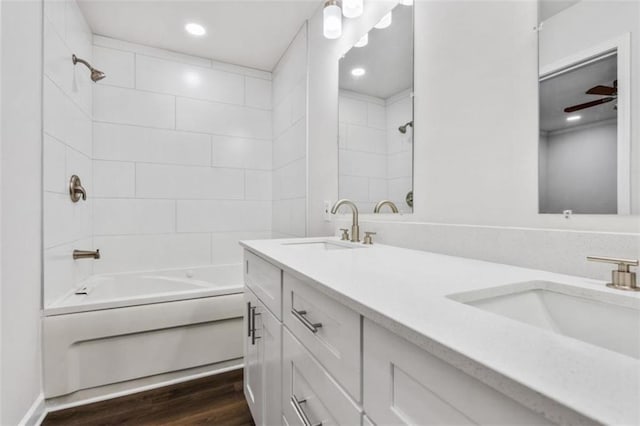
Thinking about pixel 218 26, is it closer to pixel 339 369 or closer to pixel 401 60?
pixel 401 60

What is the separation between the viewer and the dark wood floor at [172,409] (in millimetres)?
1433

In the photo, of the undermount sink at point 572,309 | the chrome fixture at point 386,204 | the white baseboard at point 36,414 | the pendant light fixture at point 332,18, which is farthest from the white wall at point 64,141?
the undermount sink at point 572,309

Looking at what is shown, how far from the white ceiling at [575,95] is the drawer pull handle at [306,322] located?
802mm

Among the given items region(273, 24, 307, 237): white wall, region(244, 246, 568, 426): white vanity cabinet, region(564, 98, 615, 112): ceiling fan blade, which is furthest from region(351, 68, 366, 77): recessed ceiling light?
region(244, 246, 568, 426): white vanity cabinet

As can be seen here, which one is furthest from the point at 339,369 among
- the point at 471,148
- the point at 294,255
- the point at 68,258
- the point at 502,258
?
the point at 68,258

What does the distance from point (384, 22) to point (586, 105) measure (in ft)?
3.39

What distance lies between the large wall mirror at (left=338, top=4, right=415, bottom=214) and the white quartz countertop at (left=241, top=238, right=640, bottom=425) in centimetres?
64

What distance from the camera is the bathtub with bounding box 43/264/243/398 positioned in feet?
5.03

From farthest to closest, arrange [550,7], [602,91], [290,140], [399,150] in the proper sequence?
[290,140], [399,150], [550,7], [602,91]

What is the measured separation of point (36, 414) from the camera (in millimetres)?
1407

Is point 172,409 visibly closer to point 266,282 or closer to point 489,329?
point 266,282

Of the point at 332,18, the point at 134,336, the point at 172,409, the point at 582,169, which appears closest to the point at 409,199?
the point at 582,169

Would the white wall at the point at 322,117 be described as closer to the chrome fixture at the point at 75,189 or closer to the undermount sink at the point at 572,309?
the undermount sink at the point at 572,309

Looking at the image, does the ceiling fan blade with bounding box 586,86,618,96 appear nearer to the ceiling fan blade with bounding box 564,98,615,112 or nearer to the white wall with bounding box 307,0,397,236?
the ceiling fan blade with bounding box 564,98,615,112
